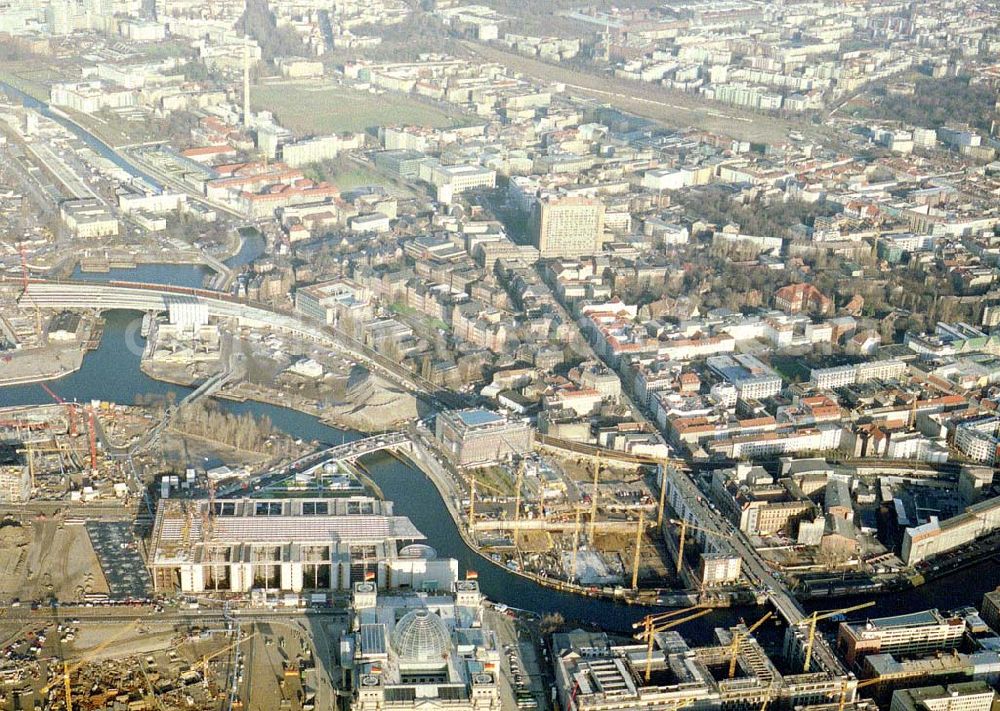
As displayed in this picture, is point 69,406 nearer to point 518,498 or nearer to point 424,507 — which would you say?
point 424,507

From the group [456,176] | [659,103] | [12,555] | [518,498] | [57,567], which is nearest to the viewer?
[57,567]

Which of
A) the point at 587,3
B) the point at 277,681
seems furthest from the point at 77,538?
the point at 587,3

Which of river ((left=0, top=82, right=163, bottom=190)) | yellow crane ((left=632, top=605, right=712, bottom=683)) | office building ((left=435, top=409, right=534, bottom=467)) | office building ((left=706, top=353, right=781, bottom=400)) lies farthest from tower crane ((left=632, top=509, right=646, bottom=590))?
river ((left=0, top=82, right=163, bottom=190))

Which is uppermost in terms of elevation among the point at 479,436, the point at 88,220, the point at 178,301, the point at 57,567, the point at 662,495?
the point at 88,220

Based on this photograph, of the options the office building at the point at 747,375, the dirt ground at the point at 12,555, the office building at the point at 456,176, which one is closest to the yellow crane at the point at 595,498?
the office building at the point at 747,375

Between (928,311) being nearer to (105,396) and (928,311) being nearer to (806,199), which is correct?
(806,199)

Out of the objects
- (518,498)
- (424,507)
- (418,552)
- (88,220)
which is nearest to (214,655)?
(418,552)

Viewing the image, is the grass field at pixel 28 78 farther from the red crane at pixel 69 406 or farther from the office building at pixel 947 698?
the office building at pixel 947 698
